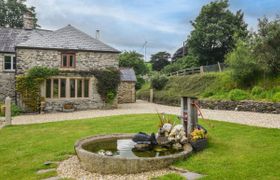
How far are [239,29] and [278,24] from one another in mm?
15152

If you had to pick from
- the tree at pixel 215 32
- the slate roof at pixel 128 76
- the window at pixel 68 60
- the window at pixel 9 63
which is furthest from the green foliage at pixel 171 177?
the tree at pixel 215 32

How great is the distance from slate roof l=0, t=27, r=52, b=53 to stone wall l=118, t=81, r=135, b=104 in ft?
32.3

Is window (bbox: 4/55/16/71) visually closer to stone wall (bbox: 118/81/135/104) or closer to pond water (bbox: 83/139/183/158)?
stone wall (bbox: 118/81/135/104)

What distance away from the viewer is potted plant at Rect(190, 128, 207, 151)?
7445 mm

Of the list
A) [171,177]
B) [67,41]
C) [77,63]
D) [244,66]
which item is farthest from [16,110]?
[171,177]

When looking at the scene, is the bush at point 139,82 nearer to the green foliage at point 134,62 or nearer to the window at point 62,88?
the green foliage at point 134,62

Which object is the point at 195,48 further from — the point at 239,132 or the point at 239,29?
the point at 239,132

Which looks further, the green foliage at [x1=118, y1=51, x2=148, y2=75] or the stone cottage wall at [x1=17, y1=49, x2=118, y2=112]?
the green foliage at [x1=118, y1=51, x2=148, y2=75]

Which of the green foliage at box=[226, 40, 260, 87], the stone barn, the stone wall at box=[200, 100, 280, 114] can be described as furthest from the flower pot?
the stone barn

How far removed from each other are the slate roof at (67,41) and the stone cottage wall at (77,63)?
1.29 feet

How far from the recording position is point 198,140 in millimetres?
7543

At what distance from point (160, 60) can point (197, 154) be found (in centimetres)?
4752

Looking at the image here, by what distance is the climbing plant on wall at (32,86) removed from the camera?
65.7 feet

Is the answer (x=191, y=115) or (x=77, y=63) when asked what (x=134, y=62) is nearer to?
(x=77, y=63)
